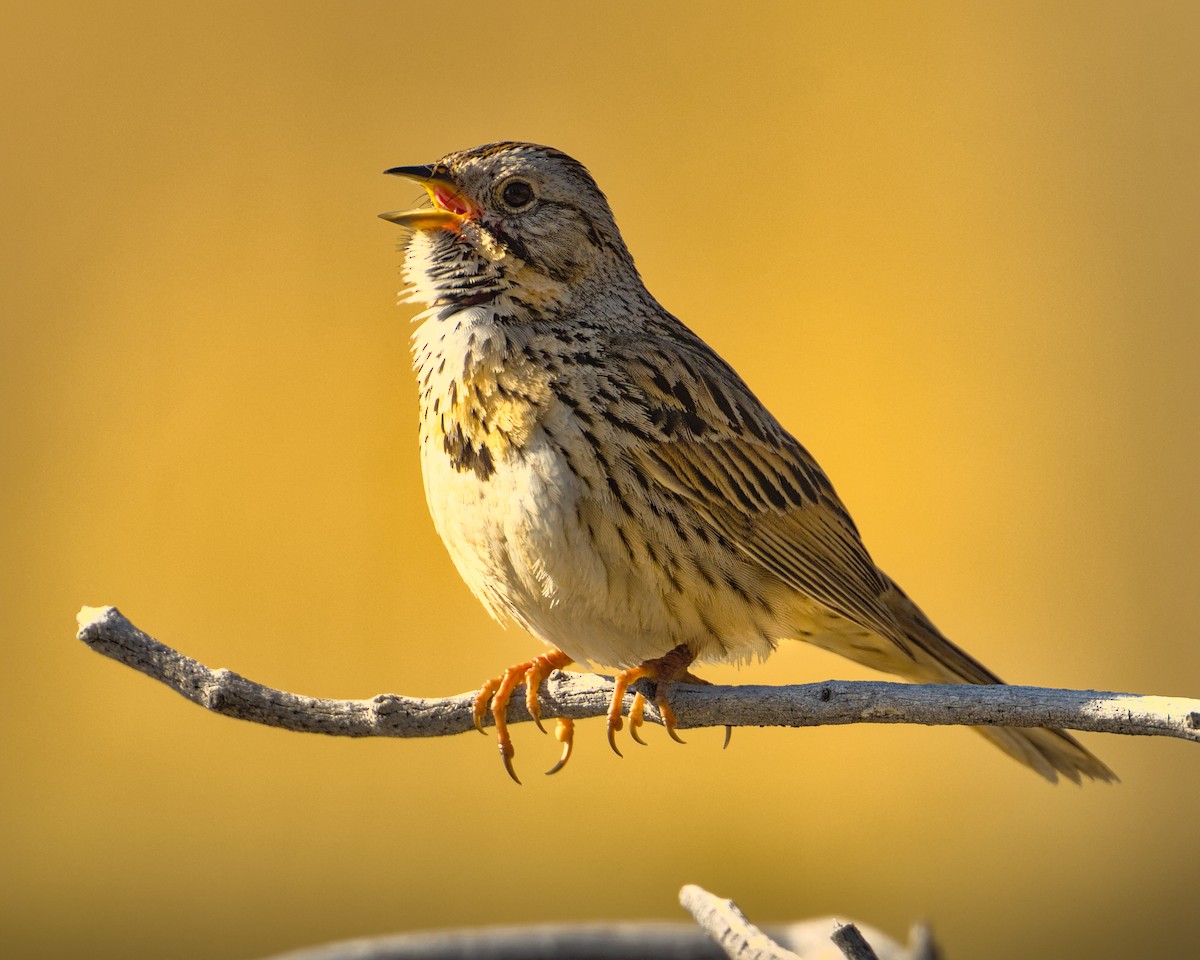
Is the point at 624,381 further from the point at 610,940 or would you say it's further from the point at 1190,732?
the point at 1190,732

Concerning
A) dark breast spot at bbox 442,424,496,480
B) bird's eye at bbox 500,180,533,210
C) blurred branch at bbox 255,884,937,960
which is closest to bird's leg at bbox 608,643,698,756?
blurred branch at bbox 255,884,937,960

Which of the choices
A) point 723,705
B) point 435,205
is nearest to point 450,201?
point 435,205

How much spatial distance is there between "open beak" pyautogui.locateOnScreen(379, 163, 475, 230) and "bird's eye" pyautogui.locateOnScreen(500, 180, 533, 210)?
0.10 meters

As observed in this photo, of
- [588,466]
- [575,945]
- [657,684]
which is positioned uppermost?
[588,466]

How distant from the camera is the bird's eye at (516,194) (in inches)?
140

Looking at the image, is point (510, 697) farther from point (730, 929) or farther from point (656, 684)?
point (730, 929)

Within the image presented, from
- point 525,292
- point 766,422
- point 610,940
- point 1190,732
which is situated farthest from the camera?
point 766,422

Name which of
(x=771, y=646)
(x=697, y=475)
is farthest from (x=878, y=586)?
(x=697, y=475)

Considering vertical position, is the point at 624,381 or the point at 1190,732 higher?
the point at 624,381

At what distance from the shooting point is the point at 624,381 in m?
3.41

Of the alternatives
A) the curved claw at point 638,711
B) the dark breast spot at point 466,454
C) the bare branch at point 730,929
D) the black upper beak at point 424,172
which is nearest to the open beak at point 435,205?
the black upper beak at point 424,172

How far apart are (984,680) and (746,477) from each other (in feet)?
3.40

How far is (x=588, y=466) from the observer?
3217 mm

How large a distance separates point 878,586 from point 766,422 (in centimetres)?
58
